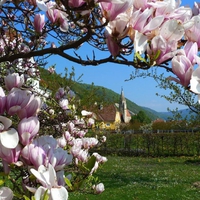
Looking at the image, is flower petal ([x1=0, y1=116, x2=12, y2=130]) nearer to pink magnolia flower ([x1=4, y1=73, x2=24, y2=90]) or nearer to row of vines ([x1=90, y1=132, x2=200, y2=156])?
pink magnolia flower ([x1=4, y1=73, x2=24, y2=90])

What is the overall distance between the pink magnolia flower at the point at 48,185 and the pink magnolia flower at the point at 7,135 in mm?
81

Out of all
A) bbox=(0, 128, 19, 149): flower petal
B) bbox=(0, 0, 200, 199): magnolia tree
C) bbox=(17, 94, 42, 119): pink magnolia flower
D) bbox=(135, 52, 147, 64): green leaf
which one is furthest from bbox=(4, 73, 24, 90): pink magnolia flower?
bbox=(135, 52, 147, 64): green leaf

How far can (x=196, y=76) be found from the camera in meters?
0.91

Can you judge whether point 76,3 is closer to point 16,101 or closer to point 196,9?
point 16,101

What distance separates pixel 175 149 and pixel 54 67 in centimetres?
1398

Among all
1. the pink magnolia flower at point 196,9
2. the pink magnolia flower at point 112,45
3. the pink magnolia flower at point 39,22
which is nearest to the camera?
the pink magnolia flower at point 112,45

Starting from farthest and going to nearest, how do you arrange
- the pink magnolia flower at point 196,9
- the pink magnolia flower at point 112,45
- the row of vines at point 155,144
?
the row of vines at point 155,144 → the pink magnolia flower at point 196,9 → the pink magnolia flower at point 112,45

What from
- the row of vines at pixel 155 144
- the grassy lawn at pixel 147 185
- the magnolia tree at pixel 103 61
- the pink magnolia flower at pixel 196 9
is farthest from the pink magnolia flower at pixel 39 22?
the row of vines at pixel 155 144

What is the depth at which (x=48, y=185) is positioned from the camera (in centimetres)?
84

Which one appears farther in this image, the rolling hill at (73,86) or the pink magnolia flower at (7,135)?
the rolling hill at (73,86)

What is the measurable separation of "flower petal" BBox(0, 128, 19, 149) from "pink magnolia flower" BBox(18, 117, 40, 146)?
37 mm

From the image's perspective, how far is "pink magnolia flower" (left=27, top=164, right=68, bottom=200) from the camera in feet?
2.68

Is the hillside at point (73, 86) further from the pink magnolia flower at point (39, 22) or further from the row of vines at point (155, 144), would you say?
the row of vines at point (155, 144)

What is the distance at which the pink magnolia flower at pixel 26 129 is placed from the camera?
910 millimetres
